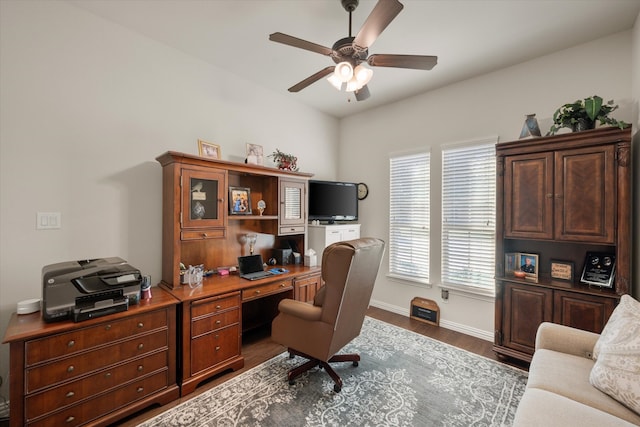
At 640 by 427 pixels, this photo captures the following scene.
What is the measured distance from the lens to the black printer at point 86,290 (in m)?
1.61

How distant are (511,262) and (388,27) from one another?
259 cm

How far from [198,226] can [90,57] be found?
1626 mm

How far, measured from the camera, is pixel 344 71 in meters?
1.85

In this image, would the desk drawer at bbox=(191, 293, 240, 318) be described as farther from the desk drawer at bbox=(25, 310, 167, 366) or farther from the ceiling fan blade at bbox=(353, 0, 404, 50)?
the ceiling fan blade at bbox=(353, 0, 404, 50)

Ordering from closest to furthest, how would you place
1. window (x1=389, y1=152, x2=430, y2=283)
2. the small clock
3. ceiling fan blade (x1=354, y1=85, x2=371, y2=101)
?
ceiling fan blade (x1=354, y1=85, x2=371, y2=101) → window (x1=389, y1=152, x2=430, y2=283) → the small clock

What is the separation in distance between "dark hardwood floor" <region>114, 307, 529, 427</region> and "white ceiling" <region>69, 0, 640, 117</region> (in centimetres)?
263

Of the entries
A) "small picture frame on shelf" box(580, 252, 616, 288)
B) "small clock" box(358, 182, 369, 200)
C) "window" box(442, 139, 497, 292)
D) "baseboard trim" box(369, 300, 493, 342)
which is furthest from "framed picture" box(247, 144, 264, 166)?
"small picture frame on shelf" box(580, 252, 616, 288)

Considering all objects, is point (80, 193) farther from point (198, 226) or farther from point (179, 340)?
point (179, 340)

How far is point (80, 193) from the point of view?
2.10 metres

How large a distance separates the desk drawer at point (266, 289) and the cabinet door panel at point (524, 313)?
2186mm

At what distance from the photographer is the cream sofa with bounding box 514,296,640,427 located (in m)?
Result: 1.19

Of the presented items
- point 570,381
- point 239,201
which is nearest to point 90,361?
point 239,201

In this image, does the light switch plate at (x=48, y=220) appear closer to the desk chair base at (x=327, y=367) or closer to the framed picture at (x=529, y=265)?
the desk chair base at (x=327, y=367)

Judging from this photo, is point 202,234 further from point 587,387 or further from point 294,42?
point 587,387
